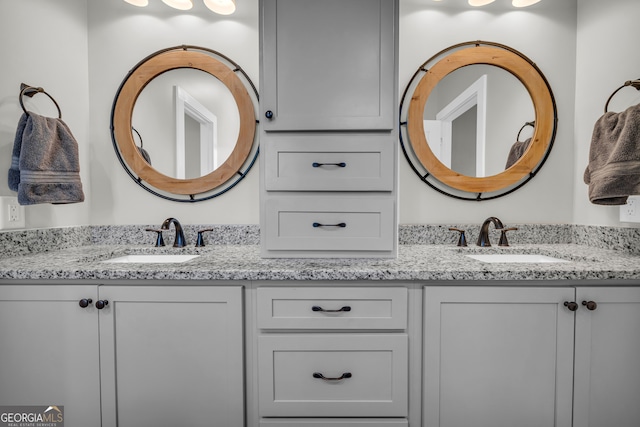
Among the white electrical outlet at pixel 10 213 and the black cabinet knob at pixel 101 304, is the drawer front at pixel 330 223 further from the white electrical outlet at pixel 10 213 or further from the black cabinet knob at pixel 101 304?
the white electrical outlet at pixel 10 213

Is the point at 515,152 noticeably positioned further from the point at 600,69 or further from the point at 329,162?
the point at 329,162

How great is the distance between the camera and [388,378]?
41.8 inches

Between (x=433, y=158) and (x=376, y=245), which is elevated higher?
(x=433, y=158)

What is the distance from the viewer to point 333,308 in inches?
41.7

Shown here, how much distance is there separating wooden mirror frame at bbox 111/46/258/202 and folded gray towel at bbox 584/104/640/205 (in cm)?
155

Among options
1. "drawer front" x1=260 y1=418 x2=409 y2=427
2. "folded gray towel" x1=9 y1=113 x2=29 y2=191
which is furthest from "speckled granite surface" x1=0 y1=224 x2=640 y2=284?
"drawer front" x1=260 y1=418 x2=409 y2=427

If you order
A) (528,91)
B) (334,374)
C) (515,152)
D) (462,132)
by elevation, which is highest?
(528,91)

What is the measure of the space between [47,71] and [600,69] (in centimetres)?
267

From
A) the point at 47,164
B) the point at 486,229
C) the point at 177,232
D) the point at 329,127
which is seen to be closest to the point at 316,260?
the point at 329,127

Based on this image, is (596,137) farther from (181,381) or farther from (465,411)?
(181,381)

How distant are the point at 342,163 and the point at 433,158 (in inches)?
26.8

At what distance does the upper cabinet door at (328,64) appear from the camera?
117cm

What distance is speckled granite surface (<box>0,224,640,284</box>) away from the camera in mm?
1045

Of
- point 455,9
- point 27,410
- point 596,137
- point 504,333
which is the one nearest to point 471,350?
point 504,333
